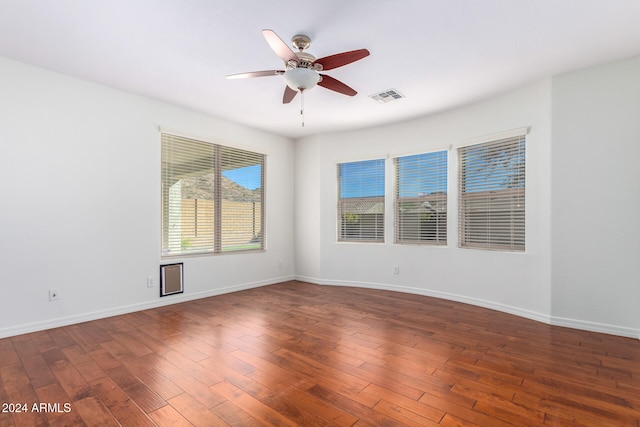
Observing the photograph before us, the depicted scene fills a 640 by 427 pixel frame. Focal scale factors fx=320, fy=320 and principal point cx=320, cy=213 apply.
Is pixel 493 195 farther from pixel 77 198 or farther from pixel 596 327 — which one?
pixel 77 198

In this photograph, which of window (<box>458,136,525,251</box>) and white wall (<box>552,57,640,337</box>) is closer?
white wall (<box>552,57,640,337</box>)

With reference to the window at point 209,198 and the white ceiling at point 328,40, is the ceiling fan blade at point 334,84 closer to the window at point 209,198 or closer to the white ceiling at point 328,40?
the white ceiling at point 328,40

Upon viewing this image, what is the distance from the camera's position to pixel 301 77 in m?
2.63

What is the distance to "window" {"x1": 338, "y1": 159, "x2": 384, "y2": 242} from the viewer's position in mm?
5387

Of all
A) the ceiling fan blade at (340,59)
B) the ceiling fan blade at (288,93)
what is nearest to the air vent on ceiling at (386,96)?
the ceiling fan blade at (288,93)

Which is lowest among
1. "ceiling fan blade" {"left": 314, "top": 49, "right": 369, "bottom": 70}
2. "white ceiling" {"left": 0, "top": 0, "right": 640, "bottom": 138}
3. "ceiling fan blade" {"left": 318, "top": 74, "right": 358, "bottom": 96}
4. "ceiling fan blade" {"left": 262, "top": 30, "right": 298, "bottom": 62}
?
"ceiling fan blade" {"left": 318, "top": 74, "right": 358, "bottom": 96}

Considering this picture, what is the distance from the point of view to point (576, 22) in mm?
2523

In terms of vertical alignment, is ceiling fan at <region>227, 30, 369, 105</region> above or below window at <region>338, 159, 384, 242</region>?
above

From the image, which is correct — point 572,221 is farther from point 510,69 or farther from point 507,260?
point 510,69

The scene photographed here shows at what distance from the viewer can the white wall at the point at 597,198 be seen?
3.12m

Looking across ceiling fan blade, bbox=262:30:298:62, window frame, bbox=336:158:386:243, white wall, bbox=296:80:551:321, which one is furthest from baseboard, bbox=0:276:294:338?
ceiling fan blade, bbox=262:30:298:62

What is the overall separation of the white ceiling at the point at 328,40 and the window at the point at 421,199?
3.93ft

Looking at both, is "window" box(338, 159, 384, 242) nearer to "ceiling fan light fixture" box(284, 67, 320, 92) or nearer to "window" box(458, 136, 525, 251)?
"window" box(458, 136, 525, 251)

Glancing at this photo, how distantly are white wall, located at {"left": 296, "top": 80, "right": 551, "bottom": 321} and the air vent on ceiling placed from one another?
41.1 inches
